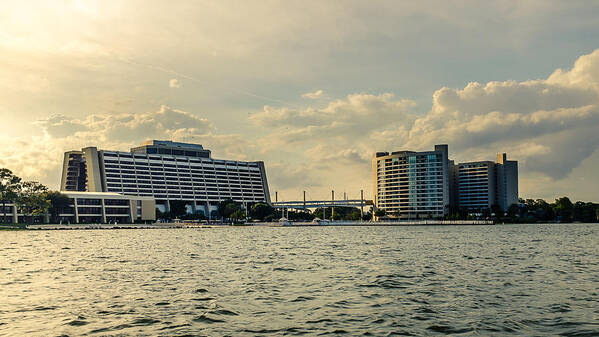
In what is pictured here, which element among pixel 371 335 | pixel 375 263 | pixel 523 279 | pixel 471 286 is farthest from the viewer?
pixel 375 263

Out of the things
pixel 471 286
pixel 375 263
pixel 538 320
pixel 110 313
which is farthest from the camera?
pixel 375 263

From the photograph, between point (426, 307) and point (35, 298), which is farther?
point (35, 298)

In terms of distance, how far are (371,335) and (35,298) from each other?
76.7 ft

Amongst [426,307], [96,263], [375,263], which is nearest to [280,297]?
[426,307]

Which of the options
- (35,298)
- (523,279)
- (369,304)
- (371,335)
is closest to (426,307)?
(369,304)

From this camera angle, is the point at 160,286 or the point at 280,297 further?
the point at 160,286

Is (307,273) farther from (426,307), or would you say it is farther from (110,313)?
(110,313)

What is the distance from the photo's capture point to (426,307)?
107ft

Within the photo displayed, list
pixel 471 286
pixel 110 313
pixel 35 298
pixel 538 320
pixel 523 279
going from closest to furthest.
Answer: pixel 538 320 < pixel 110 313 < pixel 35 298 < pixel 471 286 < pixel 523 279

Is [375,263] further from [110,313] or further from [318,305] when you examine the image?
[110,313]

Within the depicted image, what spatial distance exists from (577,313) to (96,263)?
49625 millimetres

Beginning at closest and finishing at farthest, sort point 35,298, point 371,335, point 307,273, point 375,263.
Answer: point 371,335 → point 35,298 → point 307,273 → point 375,263

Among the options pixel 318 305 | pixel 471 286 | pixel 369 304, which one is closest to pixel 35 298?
pixel 318 305

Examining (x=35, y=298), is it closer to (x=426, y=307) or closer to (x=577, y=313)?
(x=426, y=307)
